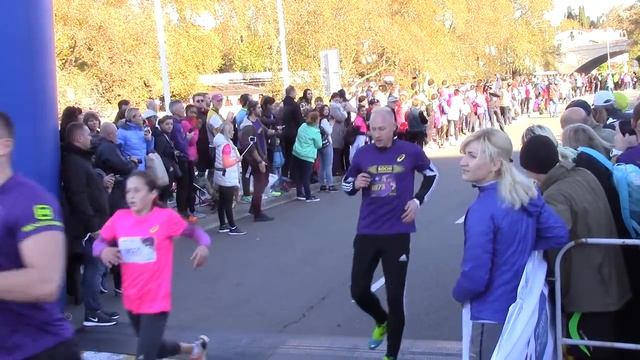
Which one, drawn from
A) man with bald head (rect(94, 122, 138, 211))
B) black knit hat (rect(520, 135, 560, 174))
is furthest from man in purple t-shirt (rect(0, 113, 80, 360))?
man with bald head (rect(94, 122, 138, 211))

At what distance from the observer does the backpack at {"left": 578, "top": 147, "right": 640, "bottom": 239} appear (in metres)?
4.74

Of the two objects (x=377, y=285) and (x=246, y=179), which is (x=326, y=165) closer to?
(x=246, y=179)

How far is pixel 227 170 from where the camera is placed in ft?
36.1

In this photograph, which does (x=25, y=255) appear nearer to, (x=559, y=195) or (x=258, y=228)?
(x=559, y=195)

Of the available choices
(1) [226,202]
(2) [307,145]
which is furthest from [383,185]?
(2) [307,145]

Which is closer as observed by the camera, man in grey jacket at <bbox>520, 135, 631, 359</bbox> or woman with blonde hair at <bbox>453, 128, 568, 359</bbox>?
woman with blonde hair at <bbox>453, 128, 568, 359</bbox>

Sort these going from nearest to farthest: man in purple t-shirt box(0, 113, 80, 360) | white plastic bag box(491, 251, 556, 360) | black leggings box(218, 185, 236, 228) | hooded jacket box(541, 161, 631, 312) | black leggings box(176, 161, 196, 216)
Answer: man in purple t-shirt box(0, 113, 80, 360) < white plastic bag box(491, 251, 556, 360) < hooded jacket box(541, 161, 631, 312) < black leggings box(218, 185, 236, 228) < black leggings box(176, 161, 196, 216)

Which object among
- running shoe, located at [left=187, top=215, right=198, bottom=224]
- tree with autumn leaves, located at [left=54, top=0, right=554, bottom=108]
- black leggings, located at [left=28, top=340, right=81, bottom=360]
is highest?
tree with autumn leaves, located at [left=54, top=0, right=554, bottom=108]

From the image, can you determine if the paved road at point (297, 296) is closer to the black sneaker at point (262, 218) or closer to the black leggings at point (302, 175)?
the black sneaker at point (262, 218)

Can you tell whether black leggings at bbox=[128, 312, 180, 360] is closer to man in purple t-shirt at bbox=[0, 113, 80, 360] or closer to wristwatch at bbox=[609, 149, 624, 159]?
man in purple t-shirt at bbox=[0, 113, 80, 360]

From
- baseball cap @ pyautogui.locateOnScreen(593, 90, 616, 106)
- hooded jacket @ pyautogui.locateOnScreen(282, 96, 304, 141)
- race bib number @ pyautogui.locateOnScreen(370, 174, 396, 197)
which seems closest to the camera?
race bib number @ pyautogui.locateOnScreen(370, 174, 396, 197)

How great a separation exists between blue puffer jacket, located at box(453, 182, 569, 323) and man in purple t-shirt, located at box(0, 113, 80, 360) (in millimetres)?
1898

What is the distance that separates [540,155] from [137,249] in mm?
2508

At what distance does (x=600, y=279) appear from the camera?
440 cm
